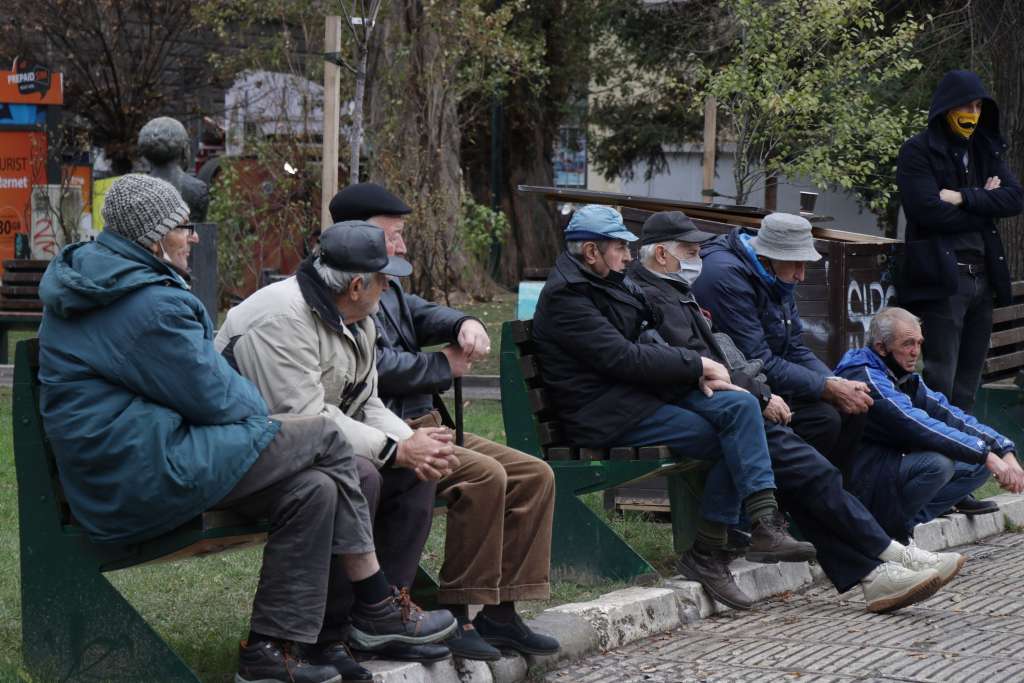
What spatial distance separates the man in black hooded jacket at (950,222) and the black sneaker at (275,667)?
16.5 feet

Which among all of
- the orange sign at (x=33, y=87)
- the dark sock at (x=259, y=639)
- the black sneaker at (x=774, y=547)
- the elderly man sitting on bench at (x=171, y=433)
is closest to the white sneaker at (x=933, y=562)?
the black sneaker at (x=774, y=547)

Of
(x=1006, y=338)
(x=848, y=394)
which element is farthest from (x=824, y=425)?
(x=1006, y=338)

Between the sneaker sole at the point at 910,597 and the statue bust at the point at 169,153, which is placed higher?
the statue bust at the point at 169,153

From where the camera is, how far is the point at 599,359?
625 centimetres

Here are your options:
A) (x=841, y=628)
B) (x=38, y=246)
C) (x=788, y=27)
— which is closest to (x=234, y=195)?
(x=38, y=246)

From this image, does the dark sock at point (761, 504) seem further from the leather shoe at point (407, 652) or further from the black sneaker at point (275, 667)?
the black sneaker at point (275, 667)

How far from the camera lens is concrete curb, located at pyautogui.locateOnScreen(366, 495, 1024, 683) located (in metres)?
4.93

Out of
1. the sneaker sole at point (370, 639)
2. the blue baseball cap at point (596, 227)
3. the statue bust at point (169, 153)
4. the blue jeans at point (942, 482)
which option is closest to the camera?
the sneaker sole at point (370, 639)

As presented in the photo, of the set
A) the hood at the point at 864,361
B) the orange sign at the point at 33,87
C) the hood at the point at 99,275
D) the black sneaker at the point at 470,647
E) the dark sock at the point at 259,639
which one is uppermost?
the orange sign at the point at 33,87

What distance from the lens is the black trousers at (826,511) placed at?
6457 millimetres

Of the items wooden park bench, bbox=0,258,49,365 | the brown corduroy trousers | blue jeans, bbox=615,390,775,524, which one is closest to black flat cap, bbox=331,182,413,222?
the brown corduroy trousers

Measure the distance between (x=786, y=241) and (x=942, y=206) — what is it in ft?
5.90

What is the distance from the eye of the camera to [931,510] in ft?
25.8

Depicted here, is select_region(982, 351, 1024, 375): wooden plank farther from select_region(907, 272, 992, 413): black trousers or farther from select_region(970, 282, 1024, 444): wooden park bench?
select_region(907, 272, 992, 413): black trousers
